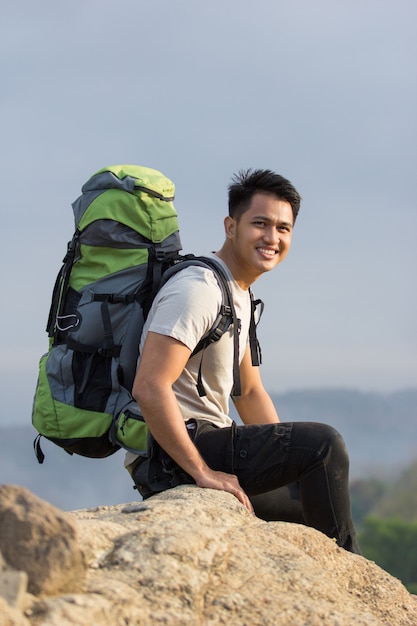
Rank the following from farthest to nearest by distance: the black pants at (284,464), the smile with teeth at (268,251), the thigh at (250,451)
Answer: the smile with teeth at (268,251)
the thigh at (250,451)
the black pants at (284,464)

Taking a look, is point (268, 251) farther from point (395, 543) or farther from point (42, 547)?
point (395, 543)

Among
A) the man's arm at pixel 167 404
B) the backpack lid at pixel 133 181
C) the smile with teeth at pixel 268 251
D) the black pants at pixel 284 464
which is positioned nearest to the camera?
the man's arm at pixel 167 404

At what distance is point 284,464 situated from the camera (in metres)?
6.18

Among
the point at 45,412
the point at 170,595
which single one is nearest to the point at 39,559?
the point at 170,595

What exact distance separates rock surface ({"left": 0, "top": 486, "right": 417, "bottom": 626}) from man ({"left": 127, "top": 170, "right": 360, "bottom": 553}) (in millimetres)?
802

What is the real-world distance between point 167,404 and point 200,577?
5.92ft

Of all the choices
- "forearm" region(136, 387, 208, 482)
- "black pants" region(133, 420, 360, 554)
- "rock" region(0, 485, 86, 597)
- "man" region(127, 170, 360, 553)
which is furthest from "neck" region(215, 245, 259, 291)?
"rock" region(0, 485, 86, 597)

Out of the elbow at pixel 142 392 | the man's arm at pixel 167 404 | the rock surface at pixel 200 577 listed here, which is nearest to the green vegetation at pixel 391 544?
the man's arm at pixel 167 404

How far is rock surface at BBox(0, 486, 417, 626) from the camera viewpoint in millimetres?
3746

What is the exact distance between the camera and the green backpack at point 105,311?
6.70m

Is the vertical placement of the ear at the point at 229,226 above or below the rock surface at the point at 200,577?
above

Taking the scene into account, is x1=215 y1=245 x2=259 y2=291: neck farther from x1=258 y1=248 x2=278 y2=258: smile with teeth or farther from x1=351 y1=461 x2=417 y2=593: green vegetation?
x1=351 y1=461 x2=417 y2=593: green vegetation

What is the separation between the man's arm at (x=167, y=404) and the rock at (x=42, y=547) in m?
2.00

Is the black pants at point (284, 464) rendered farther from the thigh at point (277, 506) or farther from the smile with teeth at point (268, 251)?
the smile with teeth at point (268, 251)
